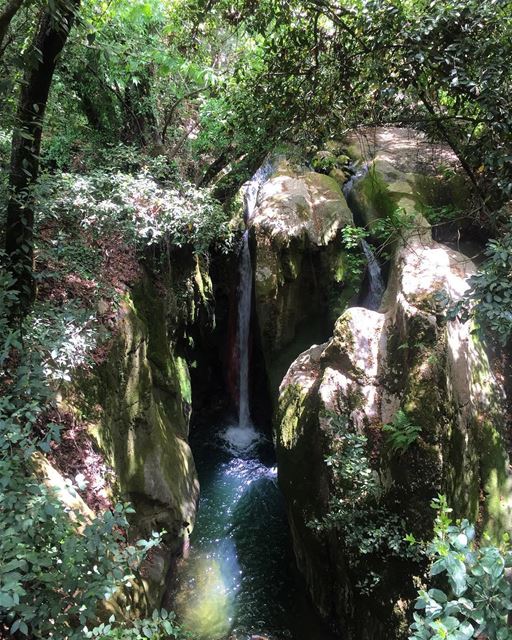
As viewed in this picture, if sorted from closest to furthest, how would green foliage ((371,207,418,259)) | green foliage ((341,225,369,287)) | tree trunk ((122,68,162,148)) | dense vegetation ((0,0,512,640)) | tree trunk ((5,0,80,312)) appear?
1. dense vegetation ((0,0,512,640))
2. tree trunk ((5,0,80,312))
3. green foliage ((371,207,418,259))
4. green foliage ((341,225,369,287))
5. tree trunk ((122,68,162,148))

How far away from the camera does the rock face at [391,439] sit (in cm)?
491

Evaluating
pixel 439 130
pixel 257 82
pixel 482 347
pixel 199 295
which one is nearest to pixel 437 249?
pixel 482 347

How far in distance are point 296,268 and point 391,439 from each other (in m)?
4.42

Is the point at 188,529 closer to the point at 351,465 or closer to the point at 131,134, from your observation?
the point at 351,465

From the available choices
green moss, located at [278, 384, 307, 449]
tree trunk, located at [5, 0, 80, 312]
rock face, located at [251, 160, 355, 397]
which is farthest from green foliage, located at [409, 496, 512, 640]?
rock face, located at [251, 160, 355, 397]

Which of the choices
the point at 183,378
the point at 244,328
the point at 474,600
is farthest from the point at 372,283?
the point at 474,600

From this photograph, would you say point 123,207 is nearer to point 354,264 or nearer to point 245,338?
point 354,264

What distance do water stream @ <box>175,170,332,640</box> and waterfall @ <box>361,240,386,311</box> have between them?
9.77 ft

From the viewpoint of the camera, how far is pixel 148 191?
6.36m

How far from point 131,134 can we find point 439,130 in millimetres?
6708

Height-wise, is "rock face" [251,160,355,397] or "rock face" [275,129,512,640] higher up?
"rock face" [251,160,355,397]

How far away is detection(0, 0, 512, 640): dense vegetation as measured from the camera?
2.43m

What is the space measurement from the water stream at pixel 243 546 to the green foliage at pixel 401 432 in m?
3.02

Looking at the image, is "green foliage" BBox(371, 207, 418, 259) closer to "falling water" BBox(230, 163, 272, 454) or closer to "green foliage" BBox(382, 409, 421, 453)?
"green foliage" BBox(382, 409, 421, 453)
